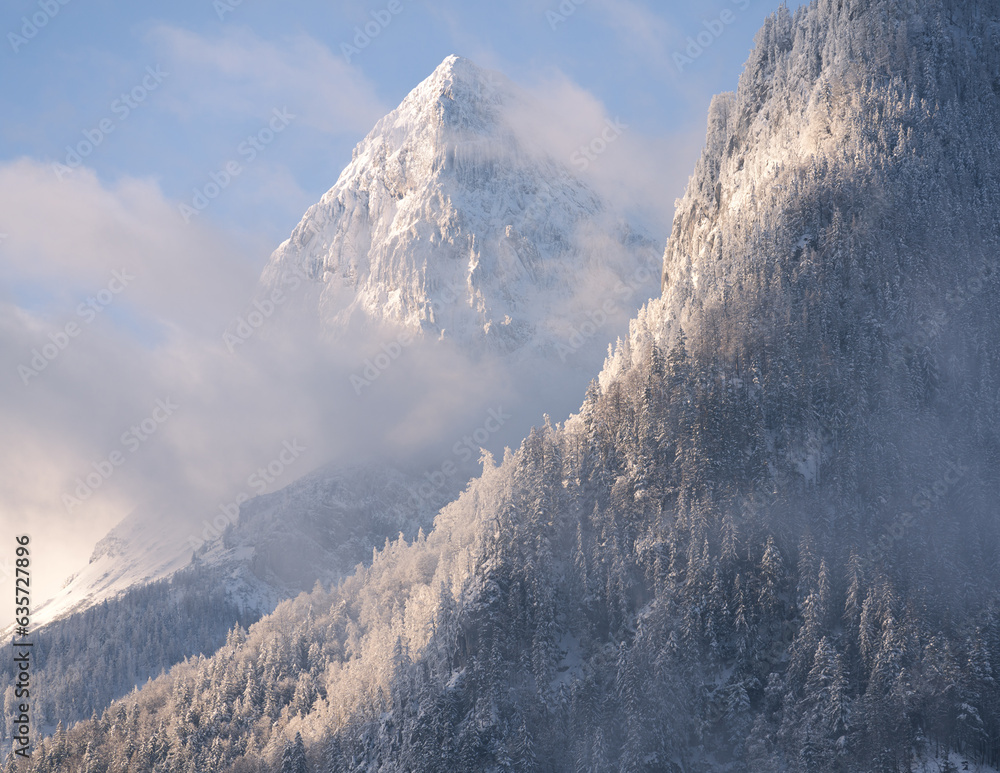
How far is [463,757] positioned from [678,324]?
8225cm

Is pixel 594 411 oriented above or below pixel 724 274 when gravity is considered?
below

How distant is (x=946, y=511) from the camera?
5271 inches

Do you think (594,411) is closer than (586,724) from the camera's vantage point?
No

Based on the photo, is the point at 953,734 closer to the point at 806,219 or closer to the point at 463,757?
the point at 463,757

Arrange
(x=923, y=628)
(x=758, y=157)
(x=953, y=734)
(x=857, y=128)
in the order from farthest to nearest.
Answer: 1. (x=758, y=157)
2. (x=857, y=128)
3. (x=923, y=628)
4. (x=953, y=734)

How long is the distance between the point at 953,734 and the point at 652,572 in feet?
145

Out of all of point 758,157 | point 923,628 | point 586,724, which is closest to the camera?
point 923,628

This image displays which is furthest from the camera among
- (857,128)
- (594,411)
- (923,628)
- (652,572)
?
(857,128)

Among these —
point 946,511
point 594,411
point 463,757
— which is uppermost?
point 594,411

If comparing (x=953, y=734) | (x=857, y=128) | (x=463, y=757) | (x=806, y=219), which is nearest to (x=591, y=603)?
(x=463, y=757)

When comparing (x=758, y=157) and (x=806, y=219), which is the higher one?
(x=758, y=157)

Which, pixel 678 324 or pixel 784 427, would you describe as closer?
pixel 784 427

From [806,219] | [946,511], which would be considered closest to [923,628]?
[946,511]

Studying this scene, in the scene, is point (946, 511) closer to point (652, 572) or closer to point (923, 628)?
point (923, 628)
